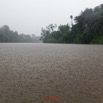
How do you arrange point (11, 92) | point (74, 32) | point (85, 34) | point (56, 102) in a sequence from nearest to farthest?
point (56, 102) → point (11, 92) → point (85, 34) → point (74, 32)

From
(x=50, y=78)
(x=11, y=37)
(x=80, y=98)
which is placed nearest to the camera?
(x=80, y=98)

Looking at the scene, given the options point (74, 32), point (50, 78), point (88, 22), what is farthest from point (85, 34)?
point (50, 78)

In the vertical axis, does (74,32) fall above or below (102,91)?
above

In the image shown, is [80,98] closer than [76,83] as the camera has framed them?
Yes

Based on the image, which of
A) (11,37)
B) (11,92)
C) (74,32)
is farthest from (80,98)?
(11,37)

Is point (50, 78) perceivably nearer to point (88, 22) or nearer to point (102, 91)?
point (102, 91)

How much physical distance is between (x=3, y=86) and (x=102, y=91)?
→ 205 cm

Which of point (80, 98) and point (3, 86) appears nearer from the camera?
point (80, 98)

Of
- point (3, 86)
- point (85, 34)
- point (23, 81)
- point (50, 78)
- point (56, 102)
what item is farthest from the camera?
point (85, 34)

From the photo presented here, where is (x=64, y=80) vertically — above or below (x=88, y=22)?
below

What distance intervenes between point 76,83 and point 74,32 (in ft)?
127

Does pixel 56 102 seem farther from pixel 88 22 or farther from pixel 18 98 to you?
pixel 88 22

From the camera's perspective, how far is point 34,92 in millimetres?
3791

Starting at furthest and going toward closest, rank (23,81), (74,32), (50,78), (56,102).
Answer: (74,32), (50,78), (23,81), (56,102)
